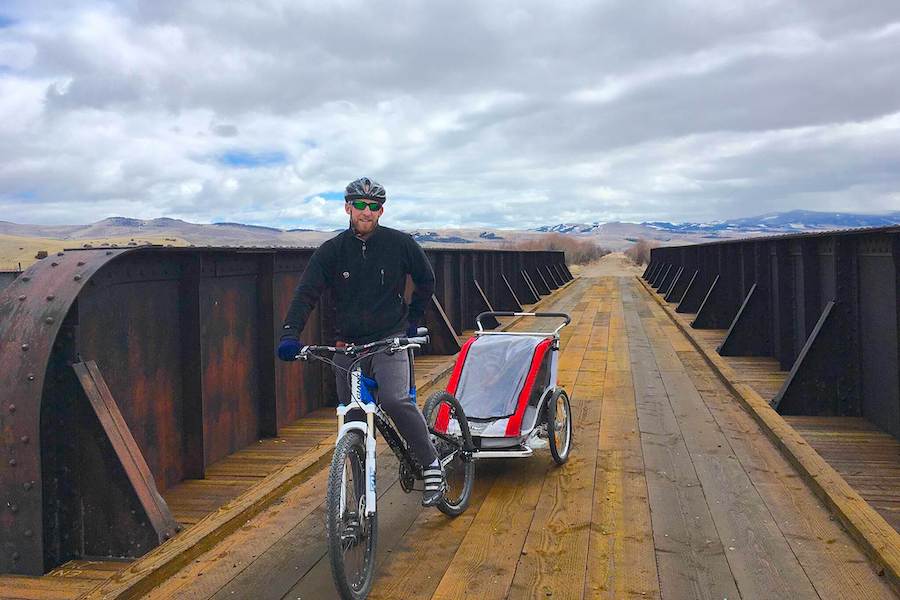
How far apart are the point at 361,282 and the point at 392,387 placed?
0.55 m

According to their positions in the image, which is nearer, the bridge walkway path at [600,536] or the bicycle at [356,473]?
the bicycle at [356,473]

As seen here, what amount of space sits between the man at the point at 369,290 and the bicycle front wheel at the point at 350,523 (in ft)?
1.20

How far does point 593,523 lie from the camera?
459 centimetres

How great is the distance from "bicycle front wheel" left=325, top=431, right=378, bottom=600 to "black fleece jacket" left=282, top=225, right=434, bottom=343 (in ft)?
1.95

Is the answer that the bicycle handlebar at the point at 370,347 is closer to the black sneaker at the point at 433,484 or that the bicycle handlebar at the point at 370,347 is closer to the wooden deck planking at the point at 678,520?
the black sneaker at the point at 433,484

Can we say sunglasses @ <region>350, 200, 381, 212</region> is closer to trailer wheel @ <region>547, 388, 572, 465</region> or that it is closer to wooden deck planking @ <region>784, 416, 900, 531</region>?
trailer wheel @ <region>547, 388, 572, 465</region>

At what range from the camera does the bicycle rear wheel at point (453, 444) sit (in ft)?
15.7

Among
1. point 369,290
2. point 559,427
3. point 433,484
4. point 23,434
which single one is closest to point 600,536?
point 433,484

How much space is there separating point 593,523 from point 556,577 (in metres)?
0.82

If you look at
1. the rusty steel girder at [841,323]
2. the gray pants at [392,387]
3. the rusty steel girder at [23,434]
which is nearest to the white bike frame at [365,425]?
the gray pants at [392,387]

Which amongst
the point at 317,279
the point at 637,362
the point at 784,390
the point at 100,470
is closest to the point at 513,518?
the point at 317,279

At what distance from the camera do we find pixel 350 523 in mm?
3553

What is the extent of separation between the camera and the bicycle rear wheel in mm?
4789

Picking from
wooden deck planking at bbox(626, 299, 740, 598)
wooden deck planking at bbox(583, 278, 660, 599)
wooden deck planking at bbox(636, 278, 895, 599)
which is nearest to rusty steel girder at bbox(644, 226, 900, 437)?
wooden deck planking at bbox(636, 278, 895, 599)
